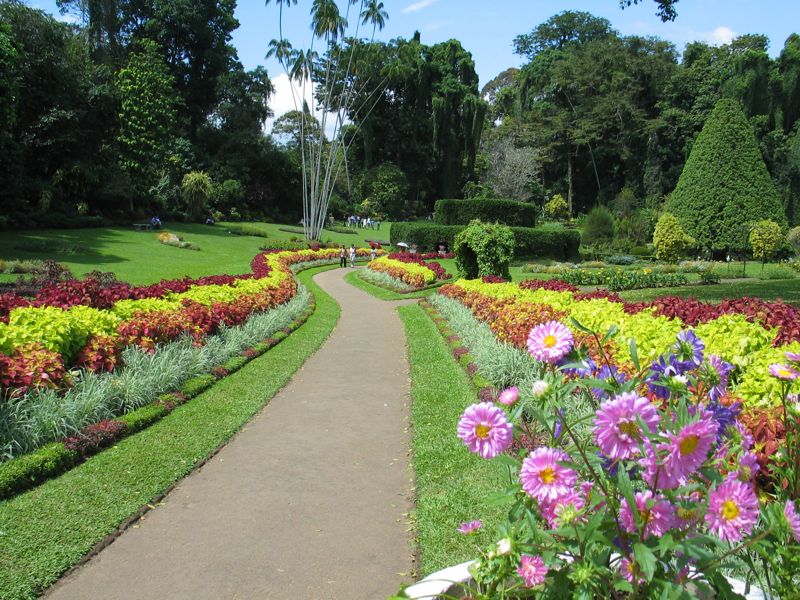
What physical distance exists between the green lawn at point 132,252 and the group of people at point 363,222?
603 inches

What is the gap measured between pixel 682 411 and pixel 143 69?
4136cm

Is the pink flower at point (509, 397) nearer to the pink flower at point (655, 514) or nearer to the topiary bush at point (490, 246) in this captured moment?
the pink flower at point (655, 514)

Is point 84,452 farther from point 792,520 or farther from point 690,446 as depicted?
point 792,520

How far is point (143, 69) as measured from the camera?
3688 cm

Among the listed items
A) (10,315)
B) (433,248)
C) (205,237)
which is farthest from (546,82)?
(10,315)

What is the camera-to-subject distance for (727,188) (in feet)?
95.8

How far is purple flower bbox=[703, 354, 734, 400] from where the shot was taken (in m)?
1.83

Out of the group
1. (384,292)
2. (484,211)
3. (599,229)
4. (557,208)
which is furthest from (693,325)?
(557,208)

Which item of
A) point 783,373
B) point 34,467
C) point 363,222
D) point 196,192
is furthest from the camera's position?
point 363,222

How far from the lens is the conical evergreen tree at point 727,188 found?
28.7 m

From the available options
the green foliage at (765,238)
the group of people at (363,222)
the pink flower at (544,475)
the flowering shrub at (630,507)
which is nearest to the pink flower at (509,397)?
the flowering shrub at (630,507)

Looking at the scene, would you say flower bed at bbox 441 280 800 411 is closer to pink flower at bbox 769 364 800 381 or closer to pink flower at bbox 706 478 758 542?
pink flower at bbox 769 364 800 381

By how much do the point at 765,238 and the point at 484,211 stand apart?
1218 cm

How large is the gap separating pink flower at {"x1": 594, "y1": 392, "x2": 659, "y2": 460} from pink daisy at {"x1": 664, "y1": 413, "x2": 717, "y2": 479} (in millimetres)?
70
